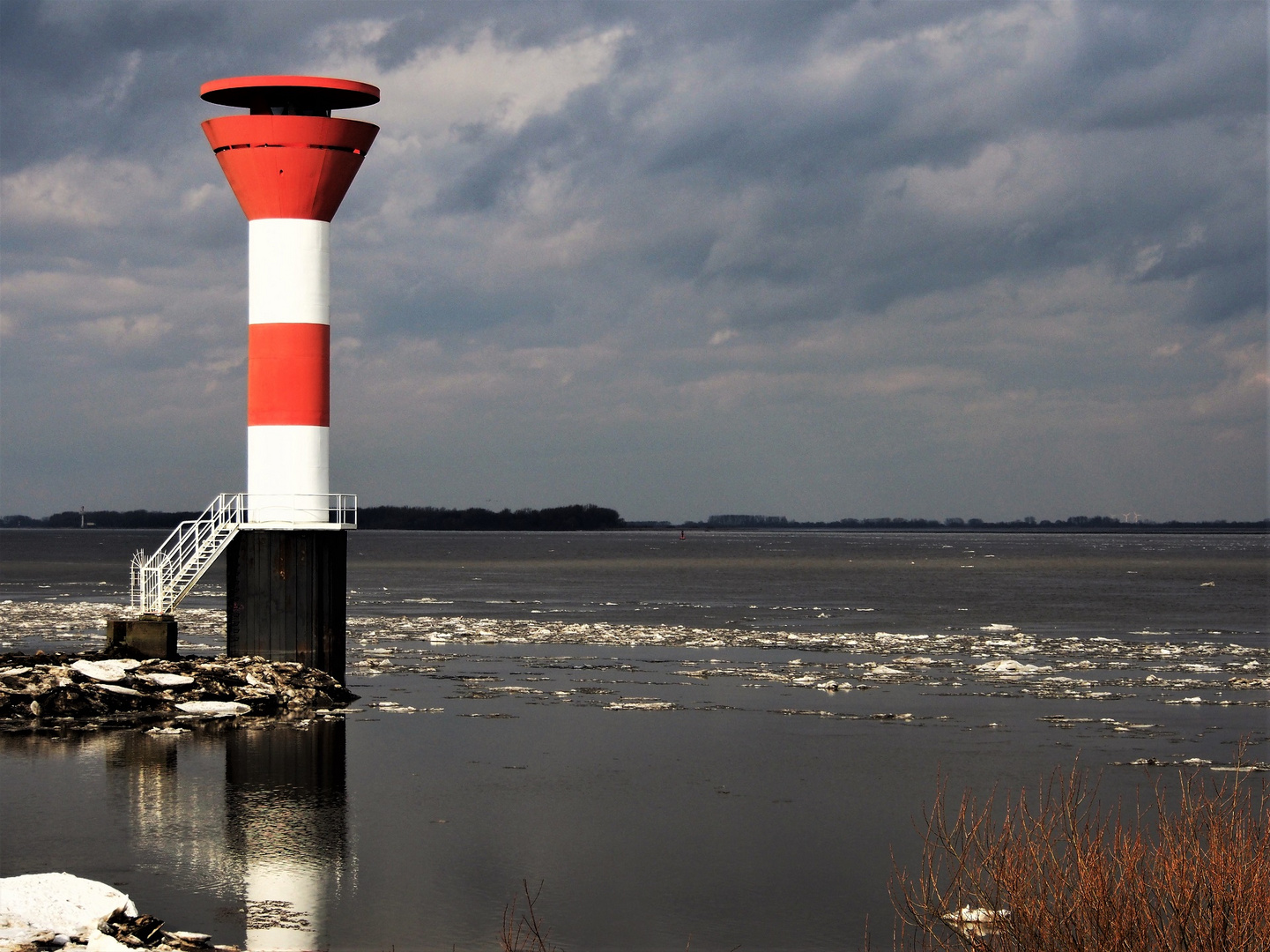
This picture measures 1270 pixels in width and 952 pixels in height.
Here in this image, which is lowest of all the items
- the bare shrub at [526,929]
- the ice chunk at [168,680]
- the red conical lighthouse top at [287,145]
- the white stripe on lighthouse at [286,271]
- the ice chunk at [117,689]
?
the bare shrub at [526,929]

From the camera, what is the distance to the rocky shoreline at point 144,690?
20531mm

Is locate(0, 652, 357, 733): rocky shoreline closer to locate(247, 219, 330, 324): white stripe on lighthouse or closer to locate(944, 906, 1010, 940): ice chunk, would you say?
locate(247, 219, 330, 324): white stripe on lighthouse

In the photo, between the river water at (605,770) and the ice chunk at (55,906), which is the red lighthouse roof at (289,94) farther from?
the ice chunk at (55,906)

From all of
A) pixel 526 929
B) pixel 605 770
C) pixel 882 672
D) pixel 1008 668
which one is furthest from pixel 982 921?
pixel 1008 668

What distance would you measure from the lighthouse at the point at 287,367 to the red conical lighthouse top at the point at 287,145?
0.02 metres

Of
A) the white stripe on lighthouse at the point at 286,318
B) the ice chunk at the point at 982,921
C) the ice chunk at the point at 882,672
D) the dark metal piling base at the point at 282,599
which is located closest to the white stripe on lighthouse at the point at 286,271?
the white stripe on lighthouse at the point at 286,318

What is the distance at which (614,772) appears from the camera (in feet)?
56.5

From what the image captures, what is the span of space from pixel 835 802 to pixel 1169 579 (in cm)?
6735

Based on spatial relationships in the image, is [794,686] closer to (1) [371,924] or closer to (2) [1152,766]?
(2) [1152,766]

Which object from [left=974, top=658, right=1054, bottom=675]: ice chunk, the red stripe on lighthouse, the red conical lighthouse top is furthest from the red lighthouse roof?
[left=974, top=658, right=1054, bottom=675]: ice chunk

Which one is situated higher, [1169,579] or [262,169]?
[262,169]

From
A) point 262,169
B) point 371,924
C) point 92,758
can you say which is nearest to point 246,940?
point 371,924

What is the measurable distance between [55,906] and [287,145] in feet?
50.6

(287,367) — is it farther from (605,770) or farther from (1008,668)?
(1008,668)
